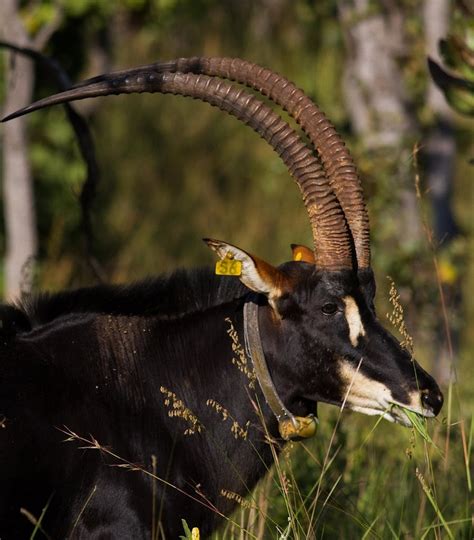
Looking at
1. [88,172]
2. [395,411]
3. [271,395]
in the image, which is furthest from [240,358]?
[88,172]

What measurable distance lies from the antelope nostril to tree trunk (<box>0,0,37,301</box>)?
12.0 ft

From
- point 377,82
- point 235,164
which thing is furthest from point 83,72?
point 235,164

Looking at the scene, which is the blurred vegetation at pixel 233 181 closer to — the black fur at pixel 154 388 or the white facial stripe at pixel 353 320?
the black fur at pixel 154 388

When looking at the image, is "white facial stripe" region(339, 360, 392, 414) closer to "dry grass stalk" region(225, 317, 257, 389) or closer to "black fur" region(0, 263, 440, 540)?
"black fur" region(0, 263, 440, 540)

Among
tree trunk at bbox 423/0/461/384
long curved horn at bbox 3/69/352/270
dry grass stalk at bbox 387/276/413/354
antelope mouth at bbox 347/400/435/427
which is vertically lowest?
antelope mouth at bbox 347/400/435/427

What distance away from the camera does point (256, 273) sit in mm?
4422

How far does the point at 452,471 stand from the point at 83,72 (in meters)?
5.72

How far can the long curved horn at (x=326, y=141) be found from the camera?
4656 millimetres

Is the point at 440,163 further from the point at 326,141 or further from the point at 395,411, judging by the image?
the point at 395,411

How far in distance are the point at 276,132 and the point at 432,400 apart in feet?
3.95

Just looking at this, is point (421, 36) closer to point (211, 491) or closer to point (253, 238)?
point (253, 238)

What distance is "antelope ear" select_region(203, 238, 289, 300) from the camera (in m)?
4.36

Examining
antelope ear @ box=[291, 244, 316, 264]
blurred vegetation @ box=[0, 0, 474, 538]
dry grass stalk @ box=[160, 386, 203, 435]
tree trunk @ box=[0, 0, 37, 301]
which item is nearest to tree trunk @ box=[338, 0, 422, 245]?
blurred vegetation @ box=[0, 0, 474, 538]

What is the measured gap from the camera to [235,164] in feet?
48.2
